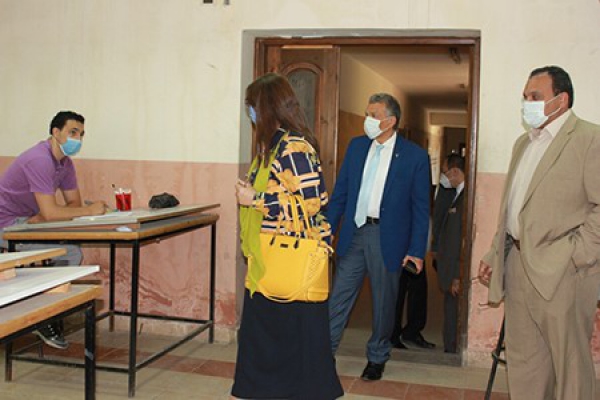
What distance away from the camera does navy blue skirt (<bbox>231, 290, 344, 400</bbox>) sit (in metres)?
2.96

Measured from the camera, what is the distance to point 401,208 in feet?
13.4

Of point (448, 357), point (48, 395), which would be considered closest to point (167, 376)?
point (48, 395)

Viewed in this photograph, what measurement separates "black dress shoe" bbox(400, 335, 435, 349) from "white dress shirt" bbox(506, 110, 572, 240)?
6.28ft

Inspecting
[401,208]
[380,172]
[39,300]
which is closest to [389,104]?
[380,172]

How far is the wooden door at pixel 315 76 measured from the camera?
494 cm

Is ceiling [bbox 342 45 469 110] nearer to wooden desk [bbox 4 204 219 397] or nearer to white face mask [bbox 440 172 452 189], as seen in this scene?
white face mask [bbox 440 172 452 189]

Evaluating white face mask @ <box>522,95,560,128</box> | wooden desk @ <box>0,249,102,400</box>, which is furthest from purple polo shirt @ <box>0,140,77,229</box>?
white face mask @ <box>522,95,560,128</box>

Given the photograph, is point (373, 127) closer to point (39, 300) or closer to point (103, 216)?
point (103, 216)

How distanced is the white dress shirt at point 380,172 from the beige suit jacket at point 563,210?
42.0 inches

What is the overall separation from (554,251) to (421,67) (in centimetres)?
645

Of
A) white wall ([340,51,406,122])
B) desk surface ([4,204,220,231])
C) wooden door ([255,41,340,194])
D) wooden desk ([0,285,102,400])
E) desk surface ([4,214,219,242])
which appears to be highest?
white wall ([340,51,406,122])

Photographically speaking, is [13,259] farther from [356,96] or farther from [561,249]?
[356,96]

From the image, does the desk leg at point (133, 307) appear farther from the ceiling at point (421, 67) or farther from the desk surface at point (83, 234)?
the ceiling at point (421, 67)

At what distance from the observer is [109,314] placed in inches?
190
